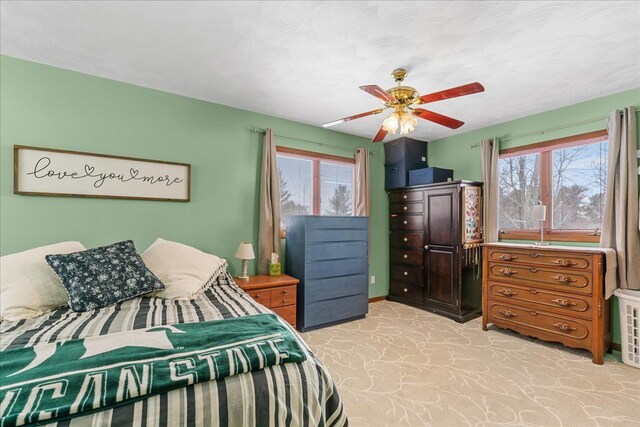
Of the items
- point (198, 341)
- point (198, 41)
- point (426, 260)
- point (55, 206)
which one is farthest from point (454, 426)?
point (55, 206)

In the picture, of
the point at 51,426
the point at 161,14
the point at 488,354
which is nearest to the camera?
the point at 51,426

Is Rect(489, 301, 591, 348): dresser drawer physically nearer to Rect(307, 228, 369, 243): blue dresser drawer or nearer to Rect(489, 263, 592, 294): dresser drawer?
Rect(489, 263, 592, 294): dresser drawer

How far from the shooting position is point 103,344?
1.23 metres

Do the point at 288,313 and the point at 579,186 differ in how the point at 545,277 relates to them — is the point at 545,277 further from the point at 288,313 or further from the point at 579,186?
the point at 288,313

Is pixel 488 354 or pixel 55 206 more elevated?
pixel 55 206

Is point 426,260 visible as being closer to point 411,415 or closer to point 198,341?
point 411,415

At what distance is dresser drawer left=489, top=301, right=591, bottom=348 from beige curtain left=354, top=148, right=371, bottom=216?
6.22 ft

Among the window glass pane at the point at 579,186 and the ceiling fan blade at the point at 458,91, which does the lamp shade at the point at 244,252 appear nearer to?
the ceiling fan blade at the point at 458,91

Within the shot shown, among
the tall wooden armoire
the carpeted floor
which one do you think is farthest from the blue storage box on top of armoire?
the carpeted floor

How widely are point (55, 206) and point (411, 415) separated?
316 centimetres

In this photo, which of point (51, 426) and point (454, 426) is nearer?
point (51, 426)

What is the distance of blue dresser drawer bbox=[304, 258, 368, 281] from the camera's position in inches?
130

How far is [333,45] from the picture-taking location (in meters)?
2.13

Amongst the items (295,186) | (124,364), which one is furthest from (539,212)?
(124,364)
